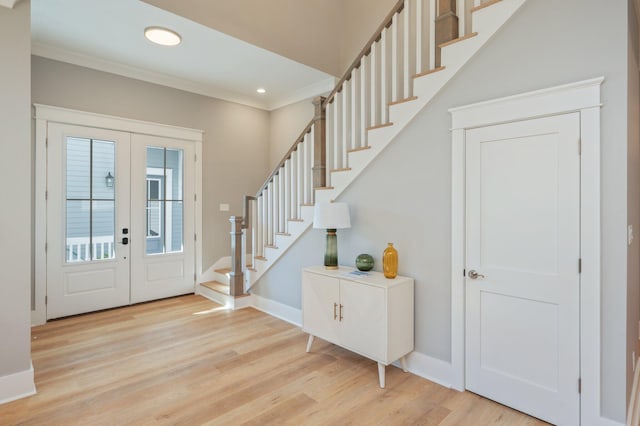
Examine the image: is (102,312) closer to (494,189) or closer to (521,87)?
(494,189)

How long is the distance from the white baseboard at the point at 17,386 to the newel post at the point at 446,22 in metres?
4.01

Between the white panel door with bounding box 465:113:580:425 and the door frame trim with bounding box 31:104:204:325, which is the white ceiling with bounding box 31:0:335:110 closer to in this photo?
the door frame trim with bounding box 31:104:204:325

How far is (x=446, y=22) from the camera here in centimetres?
277

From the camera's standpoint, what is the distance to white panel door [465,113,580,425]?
213 centimetres

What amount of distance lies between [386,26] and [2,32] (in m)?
2.94

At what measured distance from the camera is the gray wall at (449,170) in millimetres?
1970

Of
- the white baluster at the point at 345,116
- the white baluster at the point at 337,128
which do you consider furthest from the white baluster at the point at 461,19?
the white baluster at the point at 337,128

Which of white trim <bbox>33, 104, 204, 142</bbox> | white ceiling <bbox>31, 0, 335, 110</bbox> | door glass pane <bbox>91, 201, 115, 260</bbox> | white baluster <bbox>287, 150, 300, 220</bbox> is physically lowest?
door glass pane <bbox>91, 201, 115, 260</bbox>

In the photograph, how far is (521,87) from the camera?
2.31 m

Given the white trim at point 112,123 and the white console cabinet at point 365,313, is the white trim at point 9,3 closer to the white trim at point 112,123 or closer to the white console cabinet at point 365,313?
the white trim at point 112,123

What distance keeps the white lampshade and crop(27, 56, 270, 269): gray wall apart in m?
2.82

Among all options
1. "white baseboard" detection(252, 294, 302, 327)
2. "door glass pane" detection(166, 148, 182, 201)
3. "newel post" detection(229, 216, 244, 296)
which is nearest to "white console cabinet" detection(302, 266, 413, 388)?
"white baseboard" detection(252, 294, 302, 327)

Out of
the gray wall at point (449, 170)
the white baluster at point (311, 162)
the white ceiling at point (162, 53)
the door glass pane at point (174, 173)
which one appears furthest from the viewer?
the door glass pane at point (174, 173)

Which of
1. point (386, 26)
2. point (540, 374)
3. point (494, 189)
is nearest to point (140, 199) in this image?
point (386, 26)
